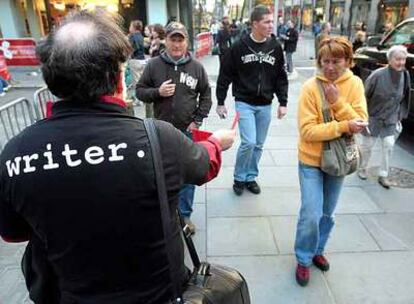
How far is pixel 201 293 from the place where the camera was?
151cm

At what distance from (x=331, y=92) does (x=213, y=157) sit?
1.36 metres

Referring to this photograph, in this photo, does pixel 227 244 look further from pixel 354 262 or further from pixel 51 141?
pixel 51 141

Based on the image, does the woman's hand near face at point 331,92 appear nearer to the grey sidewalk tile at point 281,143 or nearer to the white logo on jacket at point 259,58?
the white logo on jacket at point 259,58

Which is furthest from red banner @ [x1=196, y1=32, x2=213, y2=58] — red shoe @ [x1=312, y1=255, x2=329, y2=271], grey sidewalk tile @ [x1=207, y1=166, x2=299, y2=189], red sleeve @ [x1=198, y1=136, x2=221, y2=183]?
red sleeve @ [x1=198, y1=136, x2=221, y2=183]

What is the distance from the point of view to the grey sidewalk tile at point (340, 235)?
3.43 metres

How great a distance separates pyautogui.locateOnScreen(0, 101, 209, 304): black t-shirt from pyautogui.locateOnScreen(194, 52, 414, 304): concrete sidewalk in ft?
5.97

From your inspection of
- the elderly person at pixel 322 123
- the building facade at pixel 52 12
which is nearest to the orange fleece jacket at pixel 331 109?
the elderly person at pixel 322 123

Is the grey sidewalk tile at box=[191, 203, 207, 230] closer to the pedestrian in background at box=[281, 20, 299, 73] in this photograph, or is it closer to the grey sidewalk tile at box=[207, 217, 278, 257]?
the grey sidewalk tile at box=[207, 217, 278, 257]

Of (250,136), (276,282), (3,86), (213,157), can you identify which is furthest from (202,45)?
(213,157)

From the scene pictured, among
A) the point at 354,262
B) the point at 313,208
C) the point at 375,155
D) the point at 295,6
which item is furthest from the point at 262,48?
the point at 295,6

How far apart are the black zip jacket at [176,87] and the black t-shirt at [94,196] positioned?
2091mm

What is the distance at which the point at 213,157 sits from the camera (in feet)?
5.09

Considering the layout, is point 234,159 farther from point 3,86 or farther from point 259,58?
point 3,86

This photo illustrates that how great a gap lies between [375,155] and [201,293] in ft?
16.7
